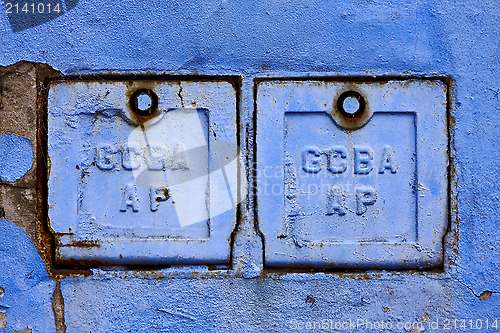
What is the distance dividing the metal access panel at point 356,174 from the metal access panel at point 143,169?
6.0 inches

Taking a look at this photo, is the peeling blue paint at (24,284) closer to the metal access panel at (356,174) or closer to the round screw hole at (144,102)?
the round screw hole at (144,102)

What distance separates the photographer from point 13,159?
46.1 inches

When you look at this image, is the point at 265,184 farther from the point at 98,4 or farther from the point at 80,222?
the point at 98,4

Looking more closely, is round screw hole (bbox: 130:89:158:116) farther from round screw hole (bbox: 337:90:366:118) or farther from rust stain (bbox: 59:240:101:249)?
round screw hole (bbox: 337:90:366:118)

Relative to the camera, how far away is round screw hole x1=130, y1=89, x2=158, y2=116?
1.17m

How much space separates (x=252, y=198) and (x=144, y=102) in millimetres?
495

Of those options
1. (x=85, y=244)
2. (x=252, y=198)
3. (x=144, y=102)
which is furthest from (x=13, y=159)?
(x=252, y=198)

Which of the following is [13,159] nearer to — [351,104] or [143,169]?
[143,169]

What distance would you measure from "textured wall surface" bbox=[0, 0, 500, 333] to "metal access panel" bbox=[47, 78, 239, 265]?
0.24ft

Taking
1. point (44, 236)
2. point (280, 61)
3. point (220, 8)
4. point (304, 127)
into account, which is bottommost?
point (44, 236)

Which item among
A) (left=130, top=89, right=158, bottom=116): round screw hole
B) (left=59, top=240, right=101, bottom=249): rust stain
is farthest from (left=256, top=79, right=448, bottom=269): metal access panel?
(left=59, top=240, right=101, bottom=249): rust stain

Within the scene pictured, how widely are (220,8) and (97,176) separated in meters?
0.72

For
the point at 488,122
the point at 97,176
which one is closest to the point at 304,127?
the point at 488,122

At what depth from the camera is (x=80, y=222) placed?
117cm
